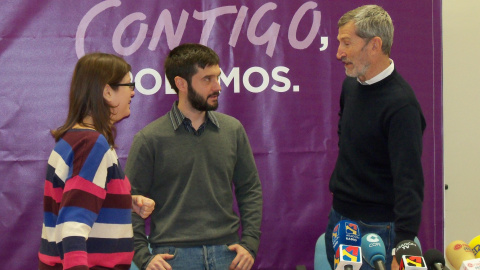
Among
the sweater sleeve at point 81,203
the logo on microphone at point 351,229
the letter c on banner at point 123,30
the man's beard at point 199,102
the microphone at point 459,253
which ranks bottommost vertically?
the microphone at point 459,253

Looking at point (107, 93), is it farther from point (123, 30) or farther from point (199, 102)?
point (123, 30)

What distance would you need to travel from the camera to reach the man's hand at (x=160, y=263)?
3017mm

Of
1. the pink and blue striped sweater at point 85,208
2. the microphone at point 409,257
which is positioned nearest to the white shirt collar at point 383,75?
the microphone at point 409,257

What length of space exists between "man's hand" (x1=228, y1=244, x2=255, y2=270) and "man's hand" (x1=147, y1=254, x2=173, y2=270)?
324 millimetres

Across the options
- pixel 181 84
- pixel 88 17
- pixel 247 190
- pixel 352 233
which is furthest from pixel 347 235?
pixel 88 17

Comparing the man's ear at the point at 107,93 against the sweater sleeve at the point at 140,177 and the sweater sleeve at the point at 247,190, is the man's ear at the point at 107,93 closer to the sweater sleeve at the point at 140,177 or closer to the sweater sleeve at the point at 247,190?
the sweater sleeve at the point at 140,177

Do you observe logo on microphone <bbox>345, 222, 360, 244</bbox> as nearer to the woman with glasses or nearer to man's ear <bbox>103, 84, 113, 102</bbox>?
the woman with glasses

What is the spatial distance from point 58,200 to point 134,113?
1.76 metres

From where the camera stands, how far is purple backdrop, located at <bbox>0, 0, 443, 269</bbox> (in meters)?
3.85

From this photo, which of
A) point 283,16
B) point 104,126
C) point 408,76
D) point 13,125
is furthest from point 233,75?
point 104,126

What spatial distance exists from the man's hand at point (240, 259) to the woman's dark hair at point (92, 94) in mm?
1112

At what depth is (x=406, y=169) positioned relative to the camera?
2.59 meters

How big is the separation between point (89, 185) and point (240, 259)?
122cm

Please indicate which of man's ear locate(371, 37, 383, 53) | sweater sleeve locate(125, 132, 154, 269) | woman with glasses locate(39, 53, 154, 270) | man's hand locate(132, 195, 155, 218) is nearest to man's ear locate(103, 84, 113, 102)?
woman with glasses locate(39, 53, 154, 270)
